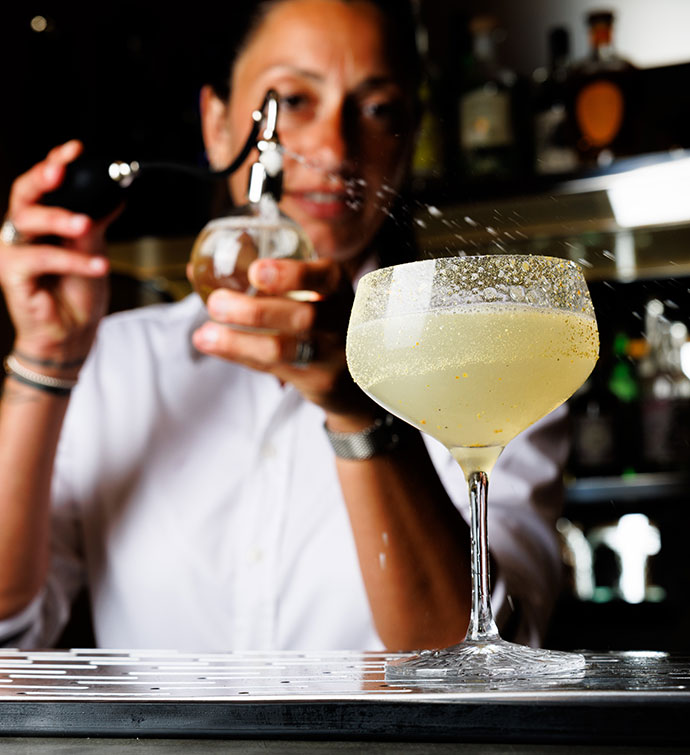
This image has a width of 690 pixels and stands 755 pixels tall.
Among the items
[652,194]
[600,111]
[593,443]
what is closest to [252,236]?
[652,194]

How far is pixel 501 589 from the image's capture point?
107cm

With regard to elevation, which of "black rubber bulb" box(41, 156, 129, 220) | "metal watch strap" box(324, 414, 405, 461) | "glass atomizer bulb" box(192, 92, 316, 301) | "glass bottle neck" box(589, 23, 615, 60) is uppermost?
"glass bottle neck" box(589, 23, 615, 60)

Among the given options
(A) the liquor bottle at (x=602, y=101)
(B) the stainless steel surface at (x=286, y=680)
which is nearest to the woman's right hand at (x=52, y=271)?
(B) the stainless steel surface at (x=286, y=680)

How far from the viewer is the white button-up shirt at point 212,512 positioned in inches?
51.6

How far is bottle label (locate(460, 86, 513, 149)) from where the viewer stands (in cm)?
194

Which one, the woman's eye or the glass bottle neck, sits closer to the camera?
the woman's eye

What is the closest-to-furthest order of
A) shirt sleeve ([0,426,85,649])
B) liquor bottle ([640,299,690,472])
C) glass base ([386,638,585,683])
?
glass base ([386,638,585,683])
shirt sleeve ([0,426,85,649])
liquor bottle ([640,299,690,472])

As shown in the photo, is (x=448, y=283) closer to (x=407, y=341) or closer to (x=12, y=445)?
(x=407, y=341)

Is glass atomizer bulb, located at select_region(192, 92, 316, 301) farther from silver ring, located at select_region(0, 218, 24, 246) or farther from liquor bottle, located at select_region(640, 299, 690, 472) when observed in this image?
liquor bottle, located at select_region(640, 299, 690, 472)

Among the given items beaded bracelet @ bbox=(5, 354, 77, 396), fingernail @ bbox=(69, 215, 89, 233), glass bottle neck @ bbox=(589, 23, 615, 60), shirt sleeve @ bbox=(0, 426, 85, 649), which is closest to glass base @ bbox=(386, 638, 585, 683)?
fingernail @ bbox=(69, 215, 89, 233)

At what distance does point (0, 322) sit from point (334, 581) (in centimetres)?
87

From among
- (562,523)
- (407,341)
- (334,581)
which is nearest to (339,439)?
(407,341)

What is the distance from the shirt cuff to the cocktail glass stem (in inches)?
36.1

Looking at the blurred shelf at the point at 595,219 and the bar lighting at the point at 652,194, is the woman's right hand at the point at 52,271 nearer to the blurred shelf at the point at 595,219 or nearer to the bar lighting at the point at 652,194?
the blurred shelf at the point at 595,219
